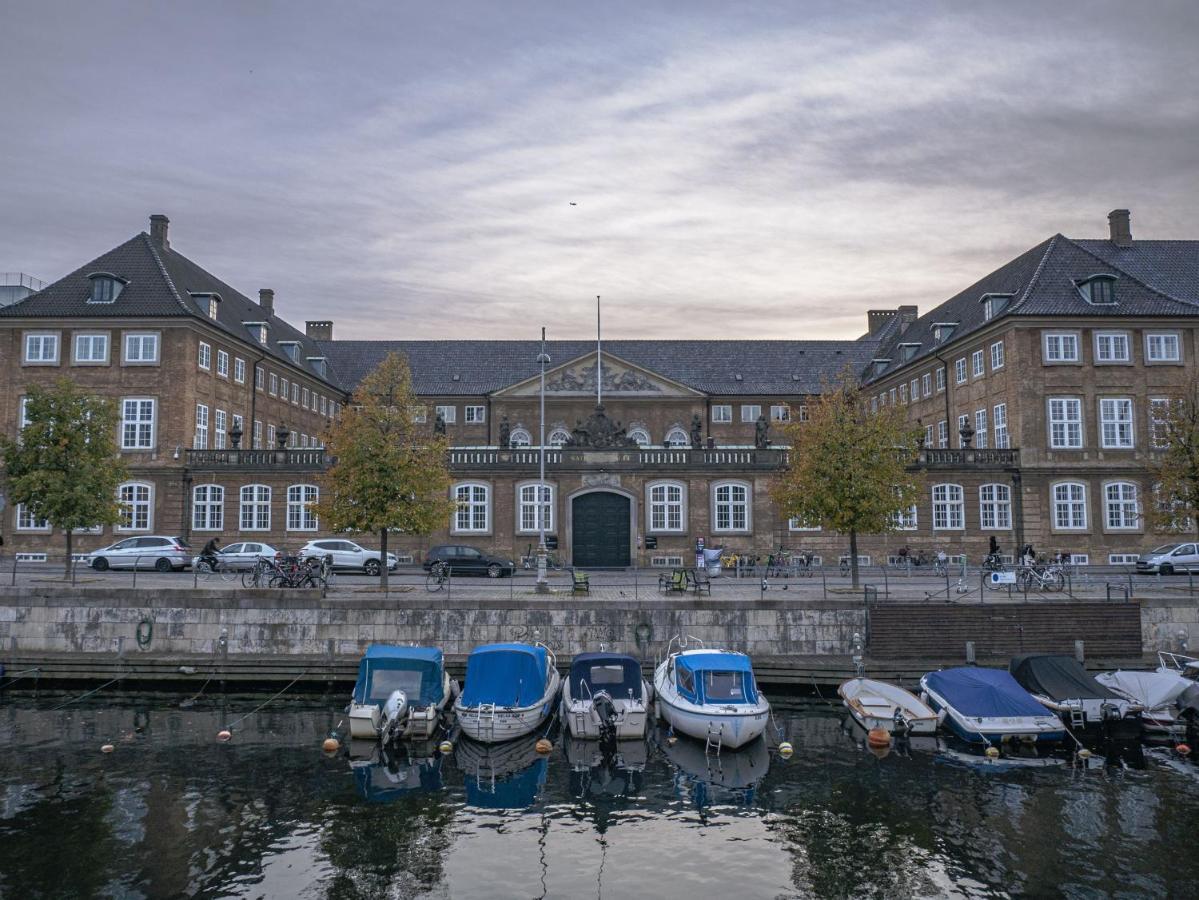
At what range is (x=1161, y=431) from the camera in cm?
3388

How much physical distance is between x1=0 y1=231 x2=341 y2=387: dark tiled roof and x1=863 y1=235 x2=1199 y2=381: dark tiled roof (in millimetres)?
42788

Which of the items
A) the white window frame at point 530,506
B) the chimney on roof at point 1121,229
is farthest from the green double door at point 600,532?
the chimney on roof at point 1121,229

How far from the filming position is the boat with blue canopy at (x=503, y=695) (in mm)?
20922

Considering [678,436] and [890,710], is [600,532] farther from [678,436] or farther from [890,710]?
[890,710]

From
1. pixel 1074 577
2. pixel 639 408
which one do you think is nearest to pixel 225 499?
pixel 639 408

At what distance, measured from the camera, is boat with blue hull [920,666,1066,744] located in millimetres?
20422

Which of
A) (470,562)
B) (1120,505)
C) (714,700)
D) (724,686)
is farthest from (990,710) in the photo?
(1120,505)

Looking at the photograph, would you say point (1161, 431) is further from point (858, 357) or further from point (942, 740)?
point (858, 357)

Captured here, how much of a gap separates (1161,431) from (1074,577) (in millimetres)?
7025

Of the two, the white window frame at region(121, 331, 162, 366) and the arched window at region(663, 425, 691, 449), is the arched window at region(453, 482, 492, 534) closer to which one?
the white window frame at region(121, 331, 162, 366)

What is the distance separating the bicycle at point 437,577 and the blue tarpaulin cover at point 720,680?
37.7ft

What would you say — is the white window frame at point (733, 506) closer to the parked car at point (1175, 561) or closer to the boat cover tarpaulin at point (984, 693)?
the parked car at point (1175, 561)

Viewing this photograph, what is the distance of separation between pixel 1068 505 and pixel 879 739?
2891cm

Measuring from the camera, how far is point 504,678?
2180 centimetres
